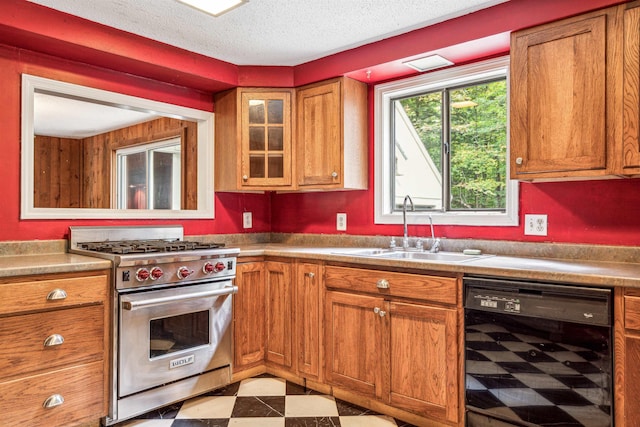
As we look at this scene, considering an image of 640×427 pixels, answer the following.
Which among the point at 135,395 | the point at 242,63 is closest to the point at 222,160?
the point at 242,63

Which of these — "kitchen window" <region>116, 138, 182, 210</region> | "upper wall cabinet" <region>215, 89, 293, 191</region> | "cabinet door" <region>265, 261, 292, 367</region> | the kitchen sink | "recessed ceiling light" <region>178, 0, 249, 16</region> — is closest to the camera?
"recessed ceiling light" <region>178, 0, 249, 16</region>

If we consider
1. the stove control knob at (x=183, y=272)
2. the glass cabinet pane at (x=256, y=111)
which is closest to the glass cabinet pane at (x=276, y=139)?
the glass cabinet pane at (x=256, y=111)

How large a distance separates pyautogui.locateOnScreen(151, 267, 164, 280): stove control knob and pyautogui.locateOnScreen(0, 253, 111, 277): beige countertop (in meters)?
0.23

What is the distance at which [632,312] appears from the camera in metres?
1.62

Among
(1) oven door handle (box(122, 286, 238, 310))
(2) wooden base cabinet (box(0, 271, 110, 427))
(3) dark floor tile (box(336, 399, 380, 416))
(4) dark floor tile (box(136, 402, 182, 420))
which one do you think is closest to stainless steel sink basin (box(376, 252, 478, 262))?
(3) dark floor tile (box(336, 399, 380, 416))

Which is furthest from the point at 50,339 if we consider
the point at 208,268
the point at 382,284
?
the point at 382,284

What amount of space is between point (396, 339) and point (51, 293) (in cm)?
174

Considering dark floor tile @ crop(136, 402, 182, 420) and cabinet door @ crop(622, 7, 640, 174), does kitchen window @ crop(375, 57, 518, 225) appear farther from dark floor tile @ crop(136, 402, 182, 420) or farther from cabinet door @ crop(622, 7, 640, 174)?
dark floor tile @ crop(136, 402, 182, 420)

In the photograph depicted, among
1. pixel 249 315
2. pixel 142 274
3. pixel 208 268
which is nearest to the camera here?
pixel 142 274

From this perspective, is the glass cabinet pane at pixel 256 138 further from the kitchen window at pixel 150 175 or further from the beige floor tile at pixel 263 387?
A: the beige floor tile at pixel 263 387

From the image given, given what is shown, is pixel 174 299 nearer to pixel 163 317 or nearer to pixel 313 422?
pixel 163 317

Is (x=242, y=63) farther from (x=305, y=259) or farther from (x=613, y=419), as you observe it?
(x=613, y=419)

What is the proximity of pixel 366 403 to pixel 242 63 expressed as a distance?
2.52m

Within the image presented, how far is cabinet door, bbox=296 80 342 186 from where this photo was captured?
3.04 m
